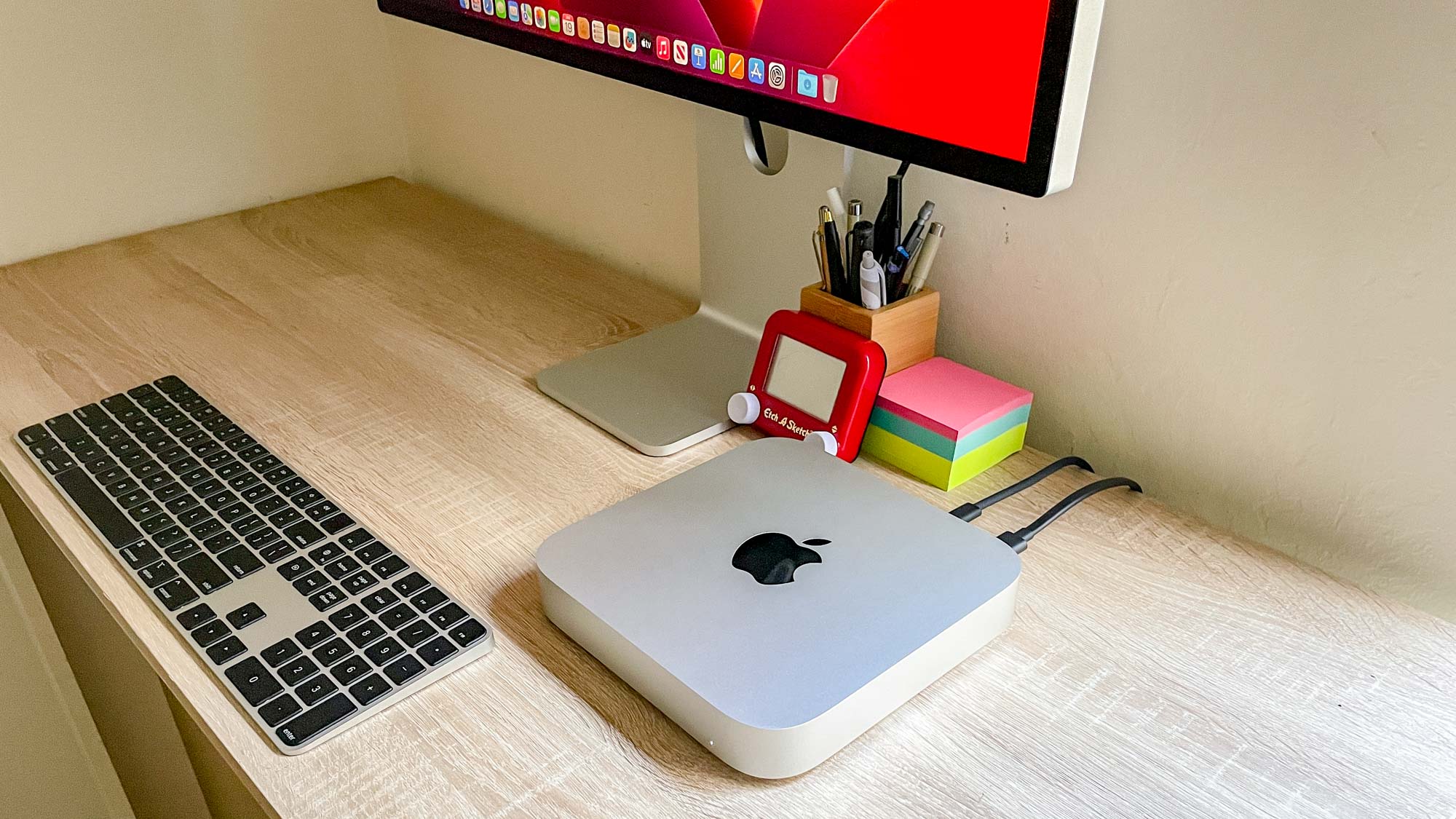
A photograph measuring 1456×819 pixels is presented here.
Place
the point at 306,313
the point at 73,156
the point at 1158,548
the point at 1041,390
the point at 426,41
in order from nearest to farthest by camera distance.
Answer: the point at 1158,548 < the point at 1041,390 < the point at 306,313 < the point at 73,156 < the point at 426,41

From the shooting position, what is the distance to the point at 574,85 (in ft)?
3.87

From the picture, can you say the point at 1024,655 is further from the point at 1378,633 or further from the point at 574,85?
the point at 574,85

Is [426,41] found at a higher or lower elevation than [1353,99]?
lower

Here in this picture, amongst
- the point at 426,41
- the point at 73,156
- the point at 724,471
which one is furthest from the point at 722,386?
the point at 73,156

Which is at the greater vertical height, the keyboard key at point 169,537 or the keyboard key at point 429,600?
the keyboard key at point 429,600

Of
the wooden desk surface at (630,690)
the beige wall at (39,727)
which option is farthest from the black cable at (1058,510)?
the beige wall at (39,727)

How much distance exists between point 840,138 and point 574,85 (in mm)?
576

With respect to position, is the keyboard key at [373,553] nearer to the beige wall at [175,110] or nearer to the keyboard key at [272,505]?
the keyboard key at [272,505]

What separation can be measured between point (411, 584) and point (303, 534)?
110mm

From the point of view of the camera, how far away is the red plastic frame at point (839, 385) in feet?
2.59

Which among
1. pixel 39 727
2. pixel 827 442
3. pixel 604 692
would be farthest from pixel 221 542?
pixel 39 727

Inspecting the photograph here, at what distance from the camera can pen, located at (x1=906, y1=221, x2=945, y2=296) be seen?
2.60 feet

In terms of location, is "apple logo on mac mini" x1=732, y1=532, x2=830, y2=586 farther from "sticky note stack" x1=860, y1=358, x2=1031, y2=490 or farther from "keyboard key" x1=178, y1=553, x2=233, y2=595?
"keyboard key" x1=178, y1=553, x2=233, y2=595

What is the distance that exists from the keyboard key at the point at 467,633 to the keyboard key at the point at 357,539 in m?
0.12
